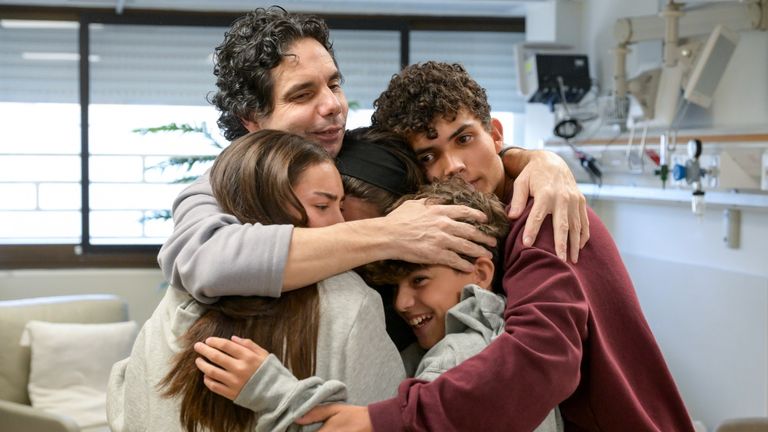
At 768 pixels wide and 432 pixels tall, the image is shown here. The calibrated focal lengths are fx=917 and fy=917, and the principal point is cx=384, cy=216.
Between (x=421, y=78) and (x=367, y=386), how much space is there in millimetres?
596

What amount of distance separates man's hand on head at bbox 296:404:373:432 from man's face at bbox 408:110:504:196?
53 centimetres

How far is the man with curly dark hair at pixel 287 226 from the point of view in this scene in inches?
49.5

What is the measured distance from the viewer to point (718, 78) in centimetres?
381

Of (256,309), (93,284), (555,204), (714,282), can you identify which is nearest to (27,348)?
(93,284)

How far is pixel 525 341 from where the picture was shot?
1.23 m

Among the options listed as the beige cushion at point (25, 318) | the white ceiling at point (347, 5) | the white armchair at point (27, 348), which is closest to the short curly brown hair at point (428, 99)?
the white armchair at point (27, 348)

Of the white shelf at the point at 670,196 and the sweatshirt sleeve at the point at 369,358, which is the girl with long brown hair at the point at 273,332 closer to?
the sweatshirt sleeve at the point at 369,358

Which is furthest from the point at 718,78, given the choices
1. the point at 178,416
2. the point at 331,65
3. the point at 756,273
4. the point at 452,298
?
the point at 178,416

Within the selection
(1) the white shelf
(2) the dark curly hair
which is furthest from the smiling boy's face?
(1) the white shelf

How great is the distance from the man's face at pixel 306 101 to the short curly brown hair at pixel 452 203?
0.82 feet

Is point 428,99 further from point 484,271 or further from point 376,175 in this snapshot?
point 484,271

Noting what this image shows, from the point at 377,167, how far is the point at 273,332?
414mm

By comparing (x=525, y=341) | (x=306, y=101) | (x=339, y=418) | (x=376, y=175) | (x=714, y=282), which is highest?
(x=306, y=101)

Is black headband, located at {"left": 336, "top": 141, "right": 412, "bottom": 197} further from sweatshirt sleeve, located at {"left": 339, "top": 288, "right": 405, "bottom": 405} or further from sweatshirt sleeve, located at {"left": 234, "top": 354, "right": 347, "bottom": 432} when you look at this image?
sweatshirt sleeve, located at {"left": 234, "top": 354, "right": 347, "bottom": 432}
